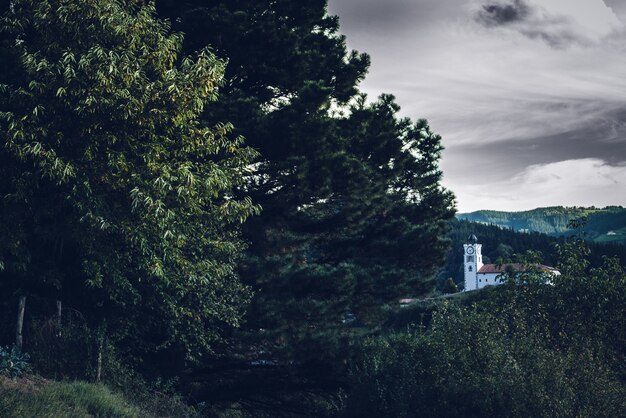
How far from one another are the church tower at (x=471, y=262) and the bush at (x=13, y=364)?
160360 mm

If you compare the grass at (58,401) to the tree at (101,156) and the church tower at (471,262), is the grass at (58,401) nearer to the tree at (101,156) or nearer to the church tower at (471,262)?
the tree at (101,156)

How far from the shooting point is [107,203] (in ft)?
42.0

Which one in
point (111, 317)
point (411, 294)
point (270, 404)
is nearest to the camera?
point (111, 317)

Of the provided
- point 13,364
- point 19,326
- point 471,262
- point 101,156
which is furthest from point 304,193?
point 471,262

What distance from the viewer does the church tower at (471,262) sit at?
6590 inches

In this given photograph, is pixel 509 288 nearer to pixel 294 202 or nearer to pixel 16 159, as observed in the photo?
pixel 294 202

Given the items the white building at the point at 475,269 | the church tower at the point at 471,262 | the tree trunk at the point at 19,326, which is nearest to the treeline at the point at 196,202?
the tree trunk at the point at 19,326

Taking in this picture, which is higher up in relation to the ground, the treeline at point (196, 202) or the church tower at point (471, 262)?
the treeline at point (196, 202)

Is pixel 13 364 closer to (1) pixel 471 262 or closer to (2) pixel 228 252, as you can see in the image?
(2) pixel 228 252

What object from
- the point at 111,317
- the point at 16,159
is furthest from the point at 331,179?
the point at 16,159

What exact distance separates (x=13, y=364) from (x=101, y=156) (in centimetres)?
480

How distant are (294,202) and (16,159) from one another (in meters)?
9.26

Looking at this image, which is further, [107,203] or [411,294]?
[411,294]

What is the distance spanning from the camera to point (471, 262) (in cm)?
17012
